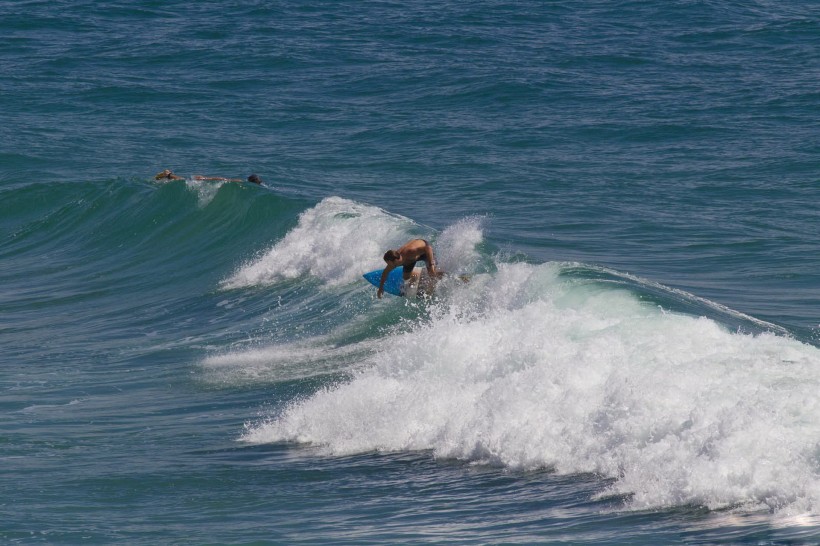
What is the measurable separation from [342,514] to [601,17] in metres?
38.4

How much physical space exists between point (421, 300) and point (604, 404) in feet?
21.2

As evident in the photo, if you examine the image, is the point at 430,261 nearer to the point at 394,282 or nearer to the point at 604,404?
the point at 394,282

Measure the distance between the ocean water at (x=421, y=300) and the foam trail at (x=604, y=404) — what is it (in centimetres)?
3

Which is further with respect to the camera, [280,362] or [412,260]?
[412,260]

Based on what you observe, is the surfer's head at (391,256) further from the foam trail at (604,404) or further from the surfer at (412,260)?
the foam trail at (604,404)

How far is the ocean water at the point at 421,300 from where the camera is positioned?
28.9ft

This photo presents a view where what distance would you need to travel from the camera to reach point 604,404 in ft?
31.6

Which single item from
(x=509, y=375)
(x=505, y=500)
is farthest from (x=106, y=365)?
(x=505, y=500)

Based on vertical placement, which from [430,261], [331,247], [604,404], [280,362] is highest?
[604,404]

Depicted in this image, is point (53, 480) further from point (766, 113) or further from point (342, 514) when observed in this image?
point (766, 113)

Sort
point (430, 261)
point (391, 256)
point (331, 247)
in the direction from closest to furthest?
1. point (391, 256)
2. point (430, 261)
3. point (331, 247)

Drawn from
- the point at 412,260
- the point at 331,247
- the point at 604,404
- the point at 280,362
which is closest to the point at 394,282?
the point at 412,260

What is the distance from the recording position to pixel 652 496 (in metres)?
8.30

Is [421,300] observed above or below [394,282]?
below
